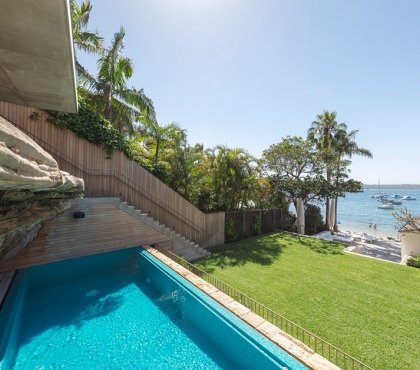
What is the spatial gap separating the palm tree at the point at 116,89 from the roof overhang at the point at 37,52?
8.34 meters

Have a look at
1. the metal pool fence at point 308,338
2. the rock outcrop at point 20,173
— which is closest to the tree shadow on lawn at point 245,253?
the metal pool fence at point 308,338

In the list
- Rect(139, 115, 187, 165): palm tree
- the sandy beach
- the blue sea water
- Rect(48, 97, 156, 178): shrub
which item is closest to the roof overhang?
Rect(48, 97, 156, 178): shrub

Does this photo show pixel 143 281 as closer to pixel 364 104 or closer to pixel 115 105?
pixel 115 105

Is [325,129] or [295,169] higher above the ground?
[325,129]

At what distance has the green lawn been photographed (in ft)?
17.3

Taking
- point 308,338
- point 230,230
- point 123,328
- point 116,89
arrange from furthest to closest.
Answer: point 116,89
point 230,230
point 123,328
point 308,338

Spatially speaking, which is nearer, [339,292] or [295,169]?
[339,292]

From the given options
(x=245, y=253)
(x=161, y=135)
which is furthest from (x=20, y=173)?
(x=161, y=135)

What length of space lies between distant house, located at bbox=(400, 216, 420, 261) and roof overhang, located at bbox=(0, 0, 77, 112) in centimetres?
1644

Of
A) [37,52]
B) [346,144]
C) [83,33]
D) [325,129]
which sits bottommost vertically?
[37,52]

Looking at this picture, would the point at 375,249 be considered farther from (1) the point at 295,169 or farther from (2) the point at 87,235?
(2) the point at 87,235

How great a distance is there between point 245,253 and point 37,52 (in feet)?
36.0

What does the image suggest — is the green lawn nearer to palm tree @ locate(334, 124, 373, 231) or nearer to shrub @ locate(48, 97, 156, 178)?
shrub @ locate(48, 97, 156, 178)

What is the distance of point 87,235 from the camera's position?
30.4 feet
